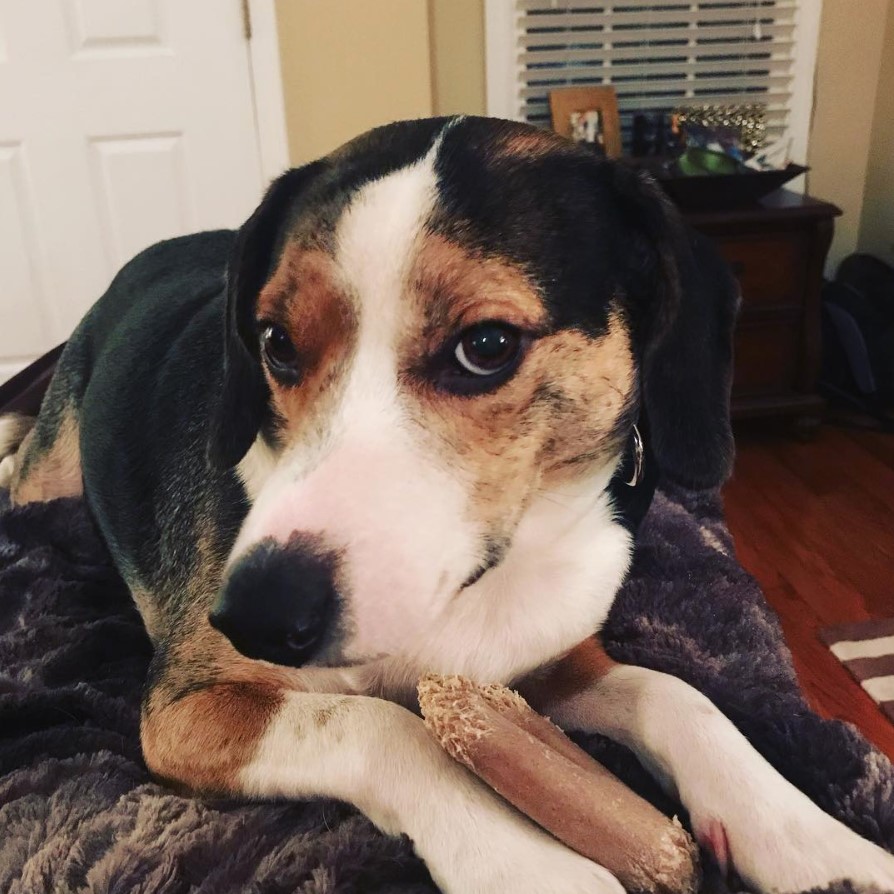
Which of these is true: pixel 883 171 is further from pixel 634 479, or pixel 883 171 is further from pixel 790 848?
pixel 790 848

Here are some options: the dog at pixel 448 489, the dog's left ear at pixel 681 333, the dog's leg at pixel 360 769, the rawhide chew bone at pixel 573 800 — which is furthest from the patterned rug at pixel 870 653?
the dog's leg at pixel 360 769

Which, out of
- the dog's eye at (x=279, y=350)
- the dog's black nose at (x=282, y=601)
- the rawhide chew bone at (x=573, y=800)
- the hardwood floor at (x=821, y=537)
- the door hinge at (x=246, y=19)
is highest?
the door hinge at (x=246, y=19)

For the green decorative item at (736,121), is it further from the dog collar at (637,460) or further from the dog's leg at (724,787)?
the dog's leg at (724,787)

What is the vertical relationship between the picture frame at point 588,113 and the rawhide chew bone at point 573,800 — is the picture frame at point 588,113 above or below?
above

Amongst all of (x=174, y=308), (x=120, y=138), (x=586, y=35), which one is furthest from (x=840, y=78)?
(x=174, y=308)

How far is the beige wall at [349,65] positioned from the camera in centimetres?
333

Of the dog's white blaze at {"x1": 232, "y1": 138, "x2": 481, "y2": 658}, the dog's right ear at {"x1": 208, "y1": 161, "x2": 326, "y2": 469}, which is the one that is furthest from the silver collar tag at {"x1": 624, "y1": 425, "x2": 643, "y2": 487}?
the dog's right ear at {"x1": 208, "y1": 161, "x2": 326, "y2": 469}

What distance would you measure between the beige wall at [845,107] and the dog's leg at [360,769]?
3.79m

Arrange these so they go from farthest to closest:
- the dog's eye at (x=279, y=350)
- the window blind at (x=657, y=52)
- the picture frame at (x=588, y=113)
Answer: the window blind at (x=657, y=52)
the picture frame at (x=588, y=113)
the dog's eye at (x=279, y=350)

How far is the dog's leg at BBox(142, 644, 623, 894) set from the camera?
2.74 feet

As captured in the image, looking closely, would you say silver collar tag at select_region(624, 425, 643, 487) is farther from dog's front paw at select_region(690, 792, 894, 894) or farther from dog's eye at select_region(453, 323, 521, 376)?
dog's front paw at select_region(690, 792, 894, 894)

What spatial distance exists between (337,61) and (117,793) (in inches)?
118

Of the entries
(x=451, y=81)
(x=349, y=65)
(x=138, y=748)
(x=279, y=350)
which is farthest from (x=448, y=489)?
(x=451, y=81)

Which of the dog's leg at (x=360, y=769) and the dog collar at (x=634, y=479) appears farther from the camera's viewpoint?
the dog collar at (x=634, y=479)
